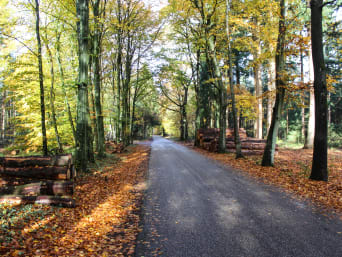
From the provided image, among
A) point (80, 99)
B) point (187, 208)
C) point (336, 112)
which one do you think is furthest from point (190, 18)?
point (336, 112)

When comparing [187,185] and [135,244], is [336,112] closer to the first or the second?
[187,185]

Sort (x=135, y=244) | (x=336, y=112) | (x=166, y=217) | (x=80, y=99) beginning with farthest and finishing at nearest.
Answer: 1. (x=336, y=112)
2. (x=80, y=99)
3. (x=166, y=217)
4. (x=135, y=244)

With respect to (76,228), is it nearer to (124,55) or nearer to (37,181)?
(37,181)

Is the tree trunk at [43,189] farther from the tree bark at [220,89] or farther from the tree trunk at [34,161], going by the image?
the tree bark at [220,89]

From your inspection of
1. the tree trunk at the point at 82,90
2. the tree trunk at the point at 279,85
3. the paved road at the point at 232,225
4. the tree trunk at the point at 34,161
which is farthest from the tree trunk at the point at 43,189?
the tree trunk at the point at 279,85

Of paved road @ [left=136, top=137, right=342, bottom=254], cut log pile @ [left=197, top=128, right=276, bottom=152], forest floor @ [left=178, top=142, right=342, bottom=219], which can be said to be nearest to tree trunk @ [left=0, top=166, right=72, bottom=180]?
paved road @ [left=136, top=137, right=342, bottom=254]

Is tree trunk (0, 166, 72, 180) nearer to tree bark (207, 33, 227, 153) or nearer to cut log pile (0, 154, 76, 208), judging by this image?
cut log pile (0, 154, 76, 208)

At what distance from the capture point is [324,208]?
16.6 ft

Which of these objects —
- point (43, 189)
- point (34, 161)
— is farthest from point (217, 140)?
point (43, 189)

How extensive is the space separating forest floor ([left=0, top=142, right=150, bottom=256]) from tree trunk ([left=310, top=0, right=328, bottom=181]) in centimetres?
657

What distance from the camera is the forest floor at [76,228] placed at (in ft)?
11.2

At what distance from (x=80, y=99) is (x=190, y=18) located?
51.1ft

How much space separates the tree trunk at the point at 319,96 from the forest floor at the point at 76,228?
259 inches

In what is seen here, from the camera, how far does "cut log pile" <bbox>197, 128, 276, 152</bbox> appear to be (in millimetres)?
16172
